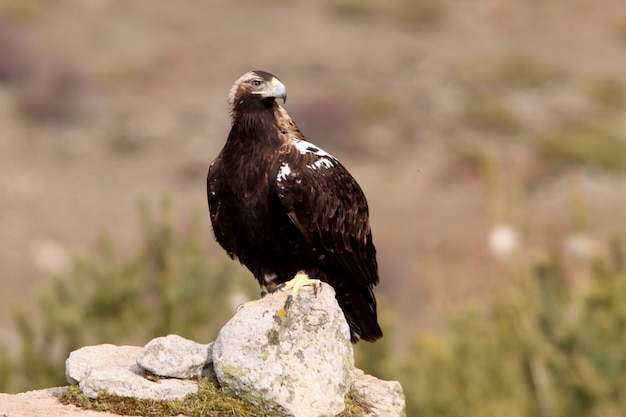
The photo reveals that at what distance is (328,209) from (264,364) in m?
1.17

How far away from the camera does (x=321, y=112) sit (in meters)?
37.9

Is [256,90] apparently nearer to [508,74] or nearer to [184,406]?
[184,406]

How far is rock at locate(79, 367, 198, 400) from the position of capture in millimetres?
5887

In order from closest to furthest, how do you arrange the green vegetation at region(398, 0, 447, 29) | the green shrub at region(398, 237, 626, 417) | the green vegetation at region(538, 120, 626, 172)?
the green shrub at region(398, 237, 626, 417), the green vegetation at region(538, 120, 626, 172), the green vegetation at region(398, 0, 447, 29)

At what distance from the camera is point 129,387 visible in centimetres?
589

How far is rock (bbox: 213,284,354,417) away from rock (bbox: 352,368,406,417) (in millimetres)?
362

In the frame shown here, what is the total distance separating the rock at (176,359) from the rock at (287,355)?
21 centimetres

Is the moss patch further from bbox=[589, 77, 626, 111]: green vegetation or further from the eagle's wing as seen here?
bbox=[589, 77, 626, 111]: green vegetation

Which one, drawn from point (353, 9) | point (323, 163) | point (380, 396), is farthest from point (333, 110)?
point (380, 396)

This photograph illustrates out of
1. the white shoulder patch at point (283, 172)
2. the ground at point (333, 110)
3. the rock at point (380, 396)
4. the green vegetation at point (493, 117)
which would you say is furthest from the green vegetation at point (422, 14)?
the white shoulder patch at point (283, 172)

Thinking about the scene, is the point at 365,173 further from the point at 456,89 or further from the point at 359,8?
the point at 359,8

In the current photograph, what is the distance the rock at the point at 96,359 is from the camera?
6.20 metres

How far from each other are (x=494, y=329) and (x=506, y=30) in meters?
38.9

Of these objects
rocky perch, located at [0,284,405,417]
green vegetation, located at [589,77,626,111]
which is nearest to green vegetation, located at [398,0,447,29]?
green vegetation, located at [589,77,626,111]
